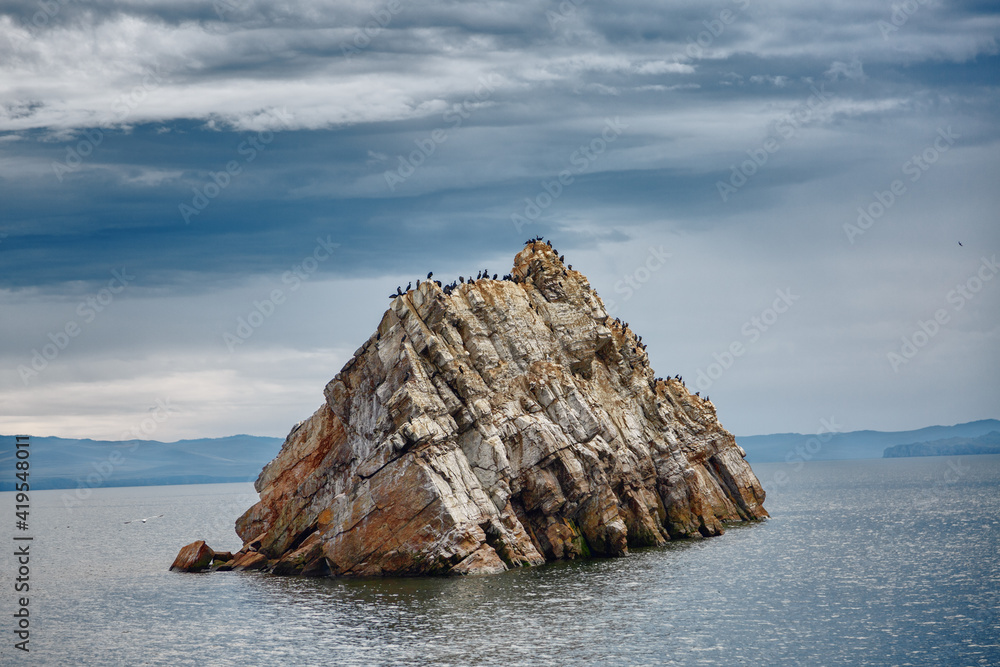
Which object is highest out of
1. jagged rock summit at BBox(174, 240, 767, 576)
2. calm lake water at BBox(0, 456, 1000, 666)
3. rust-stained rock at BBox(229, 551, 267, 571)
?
jagged rock summit at BBox(174, 240, 767, 576)

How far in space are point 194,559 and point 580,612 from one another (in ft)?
155

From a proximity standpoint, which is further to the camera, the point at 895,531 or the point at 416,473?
the point at 895,531

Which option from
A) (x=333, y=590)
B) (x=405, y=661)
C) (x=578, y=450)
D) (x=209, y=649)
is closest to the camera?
(x=405, y=661)

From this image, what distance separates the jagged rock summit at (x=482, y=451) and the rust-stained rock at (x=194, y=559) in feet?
10.6

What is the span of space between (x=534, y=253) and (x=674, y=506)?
1280 inches

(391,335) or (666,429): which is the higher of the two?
(391,335)

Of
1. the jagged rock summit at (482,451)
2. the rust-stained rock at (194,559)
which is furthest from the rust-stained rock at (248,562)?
the rust-stained rock at (194,559)

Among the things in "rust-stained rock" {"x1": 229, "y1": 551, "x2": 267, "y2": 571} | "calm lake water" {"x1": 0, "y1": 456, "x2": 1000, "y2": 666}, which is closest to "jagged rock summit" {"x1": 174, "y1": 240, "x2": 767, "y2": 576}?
"rust-stained rock" {"x1": 229, "y1": 551, "x2": 267, "y2": 571}

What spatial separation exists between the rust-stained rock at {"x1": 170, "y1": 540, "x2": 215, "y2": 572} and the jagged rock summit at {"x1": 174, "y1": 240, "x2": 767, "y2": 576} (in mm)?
3242

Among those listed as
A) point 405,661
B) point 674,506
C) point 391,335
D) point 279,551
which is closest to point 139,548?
point 279,551

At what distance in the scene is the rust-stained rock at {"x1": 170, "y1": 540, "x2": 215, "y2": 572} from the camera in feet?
301

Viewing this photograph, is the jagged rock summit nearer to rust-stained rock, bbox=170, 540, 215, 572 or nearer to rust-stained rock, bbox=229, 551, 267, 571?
rust-stained rock, bbox=229, 551, 267, 571

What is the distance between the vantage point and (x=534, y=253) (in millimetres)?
107250

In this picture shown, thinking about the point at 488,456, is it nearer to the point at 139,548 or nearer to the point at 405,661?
the point at 405,661
